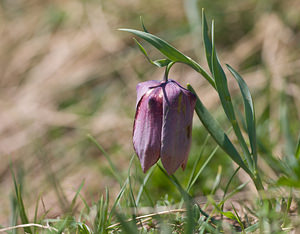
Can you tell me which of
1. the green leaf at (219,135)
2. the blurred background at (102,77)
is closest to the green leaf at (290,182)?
the green leaf at (219,135)

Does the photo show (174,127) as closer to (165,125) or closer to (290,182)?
(165,125)

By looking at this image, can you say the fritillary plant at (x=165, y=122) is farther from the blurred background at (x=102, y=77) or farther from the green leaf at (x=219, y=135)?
the blurred background at (x=102, y=77)

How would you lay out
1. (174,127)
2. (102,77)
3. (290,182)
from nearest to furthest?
(290,182) < (174,127) < (102,77)

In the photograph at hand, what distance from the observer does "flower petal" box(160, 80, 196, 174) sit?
3.21 ft

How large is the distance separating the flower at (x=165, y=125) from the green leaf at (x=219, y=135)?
0.26 feet

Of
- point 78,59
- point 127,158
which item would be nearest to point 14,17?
point 78,59

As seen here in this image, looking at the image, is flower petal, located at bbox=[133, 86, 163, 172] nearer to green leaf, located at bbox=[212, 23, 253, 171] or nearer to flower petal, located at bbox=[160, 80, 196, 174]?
flower petal, located at bbox=[160, 80, 196, 174]

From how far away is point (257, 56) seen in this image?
262 cm

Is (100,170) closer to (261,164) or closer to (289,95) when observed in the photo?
(261,164)

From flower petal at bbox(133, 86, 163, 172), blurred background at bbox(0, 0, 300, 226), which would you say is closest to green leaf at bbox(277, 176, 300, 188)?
flower petal at bbox(133, 86, 163, 172)

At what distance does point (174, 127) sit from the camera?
3.21 ft

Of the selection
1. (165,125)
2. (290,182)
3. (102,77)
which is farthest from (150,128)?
(102,77)

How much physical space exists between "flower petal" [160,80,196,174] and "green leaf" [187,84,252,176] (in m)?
0.08

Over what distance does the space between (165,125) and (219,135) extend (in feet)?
0.53
